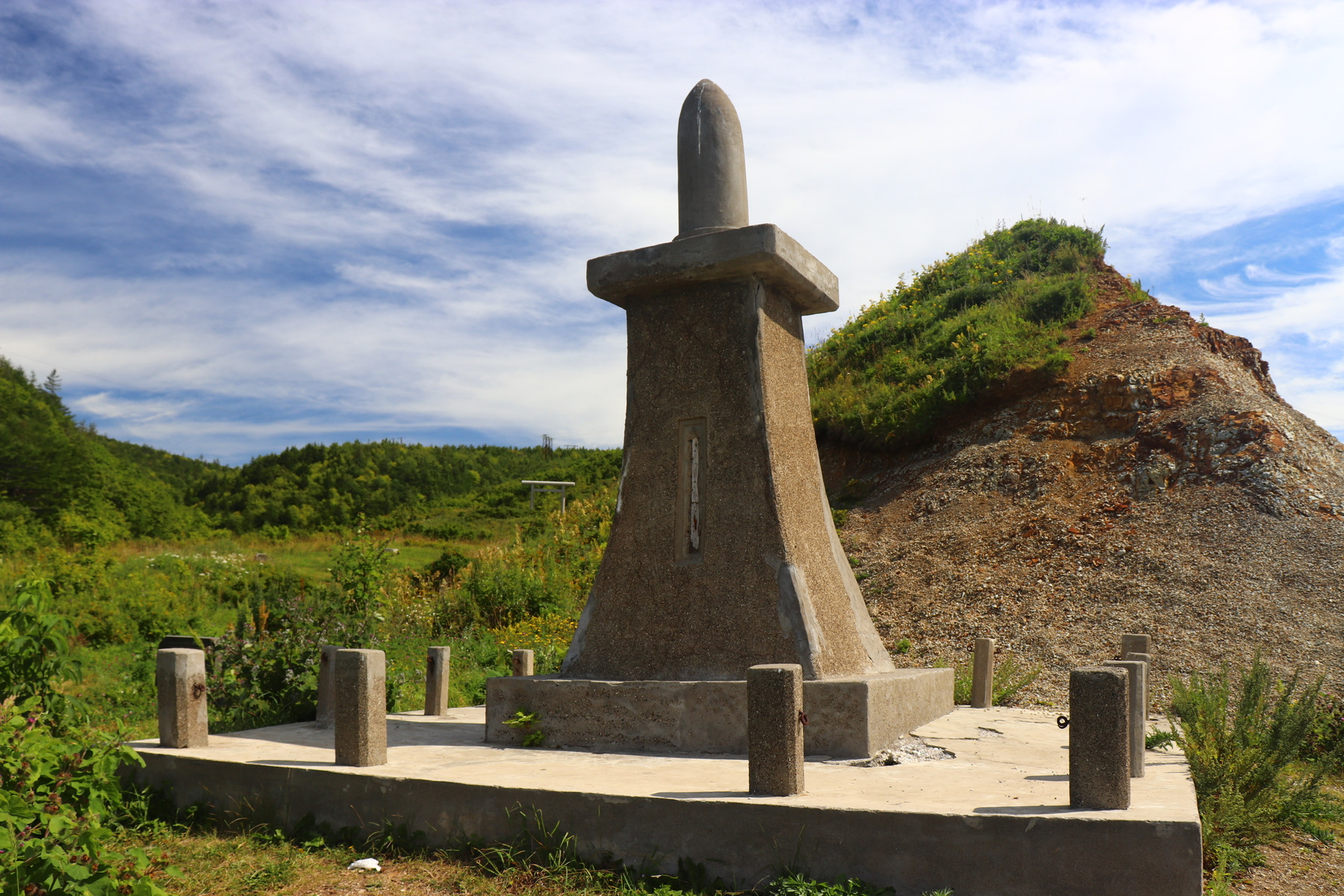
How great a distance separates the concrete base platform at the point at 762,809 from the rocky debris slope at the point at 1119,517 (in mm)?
6792

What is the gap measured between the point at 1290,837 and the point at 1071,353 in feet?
43.7

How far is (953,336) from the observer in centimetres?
2016

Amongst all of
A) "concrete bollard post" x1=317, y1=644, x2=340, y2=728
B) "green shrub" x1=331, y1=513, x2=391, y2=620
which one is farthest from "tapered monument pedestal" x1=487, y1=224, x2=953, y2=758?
"green shrub" x1=331, y1=513, x2=391, y2=620

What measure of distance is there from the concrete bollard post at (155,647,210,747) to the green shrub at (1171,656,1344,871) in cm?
623

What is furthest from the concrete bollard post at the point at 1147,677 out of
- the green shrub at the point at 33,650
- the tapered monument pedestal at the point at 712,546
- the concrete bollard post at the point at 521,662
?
the green shrub at the point at 33,650

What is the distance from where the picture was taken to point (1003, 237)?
2534 cm

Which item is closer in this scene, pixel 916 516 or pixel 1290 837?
pixel 1290 837

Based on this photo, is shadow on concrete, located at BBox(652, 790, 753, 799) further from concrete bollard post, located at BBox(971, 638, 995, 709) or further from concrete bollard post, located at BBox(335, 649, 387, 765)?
concrete bollard post, located at BBox(971, 638, 995, 709)

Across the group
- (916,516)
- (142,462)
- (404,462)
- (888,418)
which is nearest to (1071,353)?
(888,418)

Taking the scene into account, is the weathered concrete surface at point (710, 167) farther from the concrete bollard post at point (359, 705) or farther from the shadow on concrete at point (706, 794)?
the shadow on concrete at point (706, 794)

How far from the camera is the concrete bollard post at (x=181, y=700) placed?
566 centimetres

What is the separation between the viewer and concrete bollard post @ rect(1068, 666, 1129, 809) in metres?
3.77

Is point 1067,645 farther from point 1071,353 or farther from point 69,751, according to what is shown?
point 69,751

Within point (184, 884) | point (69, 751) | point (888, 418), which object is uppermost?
point (888, 418)
